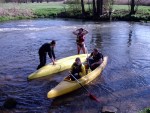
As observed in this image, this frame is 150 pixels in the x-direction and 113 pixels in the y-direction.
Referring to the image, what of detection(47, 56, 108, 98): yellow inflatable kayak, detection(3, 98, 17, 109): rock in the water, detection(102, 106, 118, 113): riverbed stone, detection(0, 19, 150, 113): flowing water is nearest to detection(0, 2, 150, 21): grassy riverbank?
detection(0, 19, 150, 113): flowing water

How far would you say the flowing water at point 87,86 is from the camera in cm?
1193

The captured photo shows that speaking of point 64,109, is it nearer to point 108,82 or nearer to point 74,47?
point 108,82

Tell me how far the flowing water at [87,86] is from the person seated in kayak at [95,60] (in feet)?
2.43

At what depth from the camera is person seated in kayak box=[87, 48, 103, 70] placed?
15625 millimetres

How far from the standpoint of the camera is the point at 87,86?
46.3ft

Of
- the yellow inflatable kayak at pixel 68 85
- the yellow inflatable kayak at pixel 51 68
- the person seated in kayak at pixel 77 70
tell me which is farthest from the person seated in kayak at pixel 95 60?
the person seated in kayak at pixel 77 70

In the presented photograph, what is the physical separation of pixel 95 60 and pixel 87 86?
7.35 ft

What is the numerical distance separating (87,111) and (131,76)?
16.9ft

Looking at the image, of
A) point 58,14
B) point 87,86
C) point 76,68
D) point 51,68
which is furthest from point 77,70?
point 58,14

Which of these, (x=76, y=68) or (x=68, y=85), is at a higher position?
(x=76, y=68)

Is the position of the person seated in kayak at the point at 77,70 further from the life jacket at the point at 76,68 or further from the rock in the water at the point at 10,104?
the rock in the water at the point at 10,104

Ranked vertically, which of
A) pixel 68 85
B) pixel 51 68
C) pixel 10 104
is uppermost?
pixel 51 68

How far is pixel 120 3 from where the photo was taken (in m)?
58.7

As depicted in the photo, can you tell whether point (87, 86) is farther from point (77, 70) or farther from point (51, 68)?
point (51, 68)
